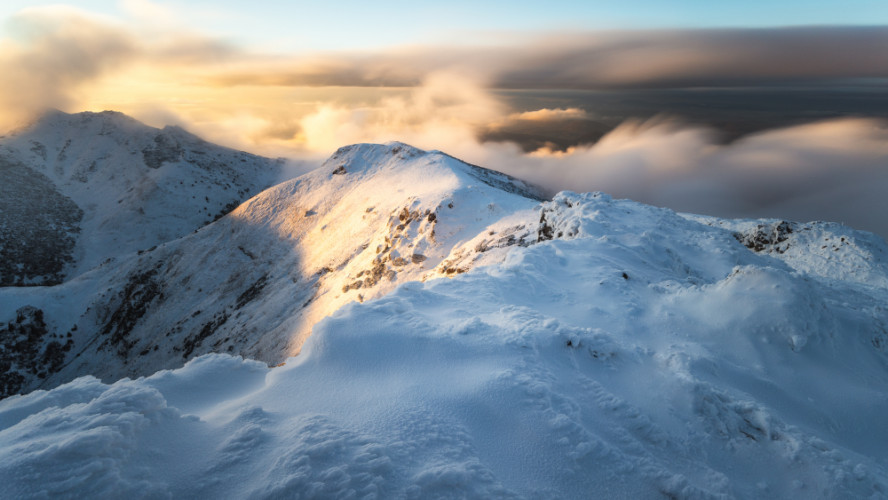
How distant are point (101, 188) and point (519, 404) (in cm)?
15151

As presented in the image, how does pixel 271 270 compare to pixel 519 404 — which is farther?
pixel 271 270

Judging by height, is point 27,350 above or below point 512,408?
below

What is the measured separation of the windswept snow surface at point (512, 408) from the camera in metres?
3.91

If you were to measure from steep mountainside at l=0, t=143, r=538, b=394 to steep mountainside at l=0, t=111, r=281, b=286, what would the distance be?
27.4m

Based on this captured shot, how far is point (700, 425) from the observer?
18.7 ft

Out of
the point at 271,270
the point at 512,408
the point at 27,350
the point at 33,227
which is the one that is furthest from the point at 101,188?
the point at 512,408

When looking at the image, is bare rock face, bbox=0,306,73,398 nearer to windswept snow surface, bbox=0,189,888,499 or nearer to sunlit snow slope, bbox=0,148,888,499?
windswept snow surface, bbox=0,189,888,499

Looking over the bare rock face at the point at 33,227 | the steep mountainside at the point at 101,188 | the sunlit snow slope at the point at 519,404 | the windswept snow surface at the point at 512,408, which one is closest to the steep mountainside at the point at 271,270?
the sunlit snow slope at the point at 519,404

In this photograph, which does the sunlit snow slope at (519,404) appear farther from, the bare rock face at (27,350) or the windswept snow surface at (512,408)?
the bare rock face at (27,350)

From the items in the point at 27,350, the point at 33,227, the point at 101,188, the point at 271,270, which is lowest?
the point at 27,350

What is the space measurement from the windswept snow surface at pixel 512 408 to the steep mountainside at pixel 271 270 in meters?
17.7

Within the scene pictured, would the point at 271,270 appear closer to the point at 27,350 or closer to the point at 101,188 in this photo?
the point at 27,350

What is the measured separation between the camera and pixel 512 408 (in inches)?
211

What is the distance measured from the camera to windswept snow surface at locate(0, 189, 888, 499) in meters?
3.91
